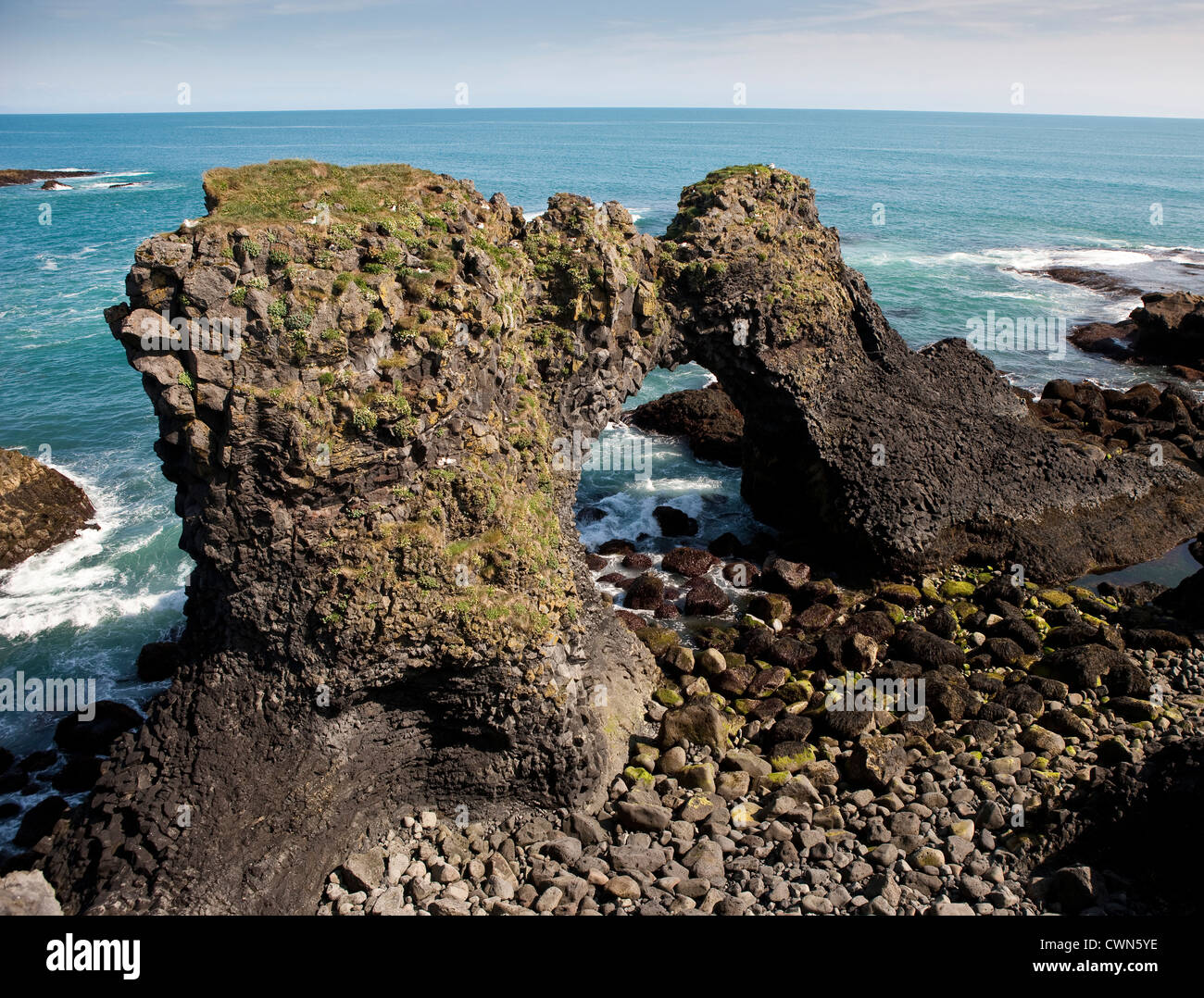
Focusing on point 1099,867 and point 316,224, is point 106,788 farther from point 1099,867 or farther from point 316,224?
point 1099,867

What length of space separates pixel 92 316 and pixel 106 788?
4790 cm

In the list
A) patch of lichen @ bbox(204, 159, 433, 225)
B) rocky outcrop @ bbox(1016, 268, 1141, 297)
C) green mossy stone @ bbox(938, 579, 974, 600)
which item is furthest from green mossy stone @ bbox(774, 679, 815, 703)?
rocky outcrop @ bbox(1016, 268, 1141, 297)

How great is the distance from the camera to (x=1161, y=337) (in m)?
46.6

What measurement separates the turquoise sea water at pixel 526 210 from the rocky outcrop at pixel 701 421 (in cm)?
78

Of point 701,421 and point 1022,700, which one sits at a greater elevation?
point 701,421

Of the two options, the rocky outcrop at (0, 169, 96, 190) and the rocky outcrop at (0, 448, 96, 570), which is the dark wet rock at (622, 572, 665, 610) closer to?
the rocky outcrop at (0, 448, 96, 570)

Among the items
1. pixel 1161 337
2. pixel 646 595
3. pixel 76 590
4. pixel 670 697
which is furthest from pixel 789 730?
pixel 1161 337

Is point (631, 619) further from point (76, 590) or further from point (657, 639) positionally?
point (76, 590)

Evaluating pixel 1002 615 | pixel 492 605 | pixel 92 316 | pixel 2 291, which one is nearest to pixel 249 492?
pixel 492 605

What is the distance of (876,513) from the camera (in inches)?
965

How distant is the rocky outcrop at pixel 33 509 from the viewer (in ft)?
91.7

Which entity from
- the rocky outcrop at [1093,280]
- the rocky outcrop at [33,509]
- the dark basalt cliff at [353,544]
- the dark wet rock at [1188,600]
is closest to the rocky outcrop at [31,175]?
the rocky outcrop at [33,509]

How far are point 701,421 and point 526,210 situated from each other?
169 ft

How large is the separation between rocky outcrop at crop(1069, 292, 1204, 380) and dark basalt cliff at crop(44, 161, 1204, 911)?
39.4m
